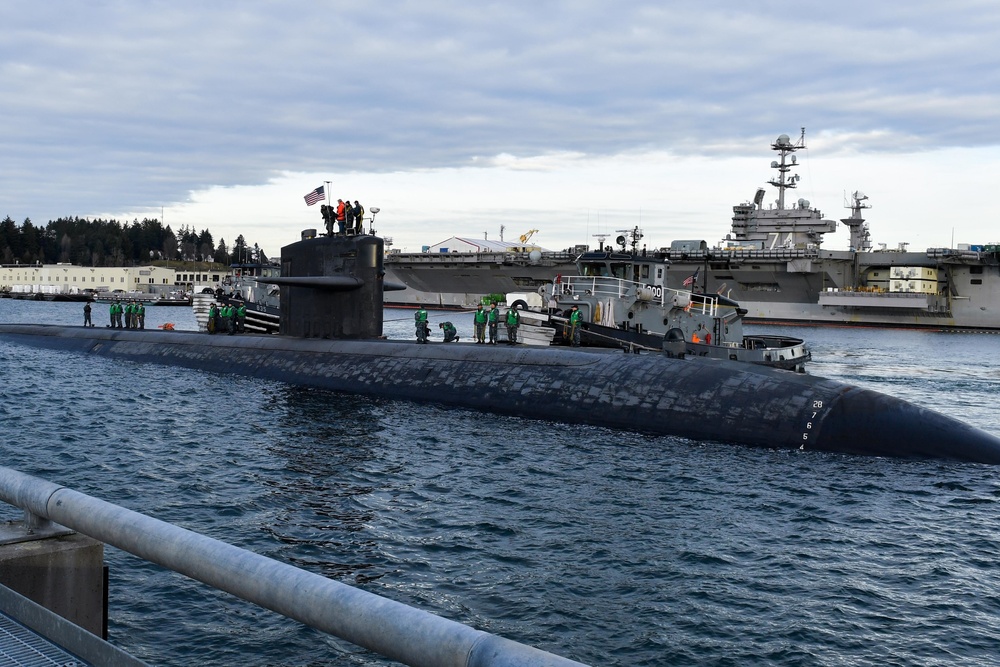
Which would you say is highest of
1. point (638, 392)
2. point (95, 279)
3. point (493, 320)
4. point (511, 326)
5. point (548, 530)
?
point (95, 279)

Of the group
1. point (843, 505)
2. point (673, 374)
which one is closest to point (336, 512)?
point (843, 505)

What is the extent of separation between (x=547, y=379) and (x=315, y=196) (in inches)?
542

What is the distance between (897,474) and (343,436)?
11.3 metres

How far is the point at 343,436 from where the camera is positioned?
19.9 m

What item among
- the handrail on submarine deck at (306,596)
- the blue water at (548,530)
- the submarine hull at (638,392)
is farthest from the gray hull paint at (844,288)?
the handrail on submarine deck at (306,596)

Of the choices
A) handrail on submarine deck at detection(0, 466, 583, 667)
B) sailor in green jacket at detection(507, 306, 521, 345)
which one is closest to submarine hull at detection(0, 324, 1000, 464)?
sailor in green jacket at detection(507, 306, 521, 345)

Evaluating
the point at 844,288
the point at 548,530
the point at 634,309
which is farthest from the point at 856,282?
the point at 548,530

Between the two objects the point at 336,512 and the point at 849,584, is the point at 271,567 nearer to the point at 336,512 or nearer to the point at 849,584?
the point at 849,584

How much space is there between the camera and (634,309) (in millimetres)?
32938

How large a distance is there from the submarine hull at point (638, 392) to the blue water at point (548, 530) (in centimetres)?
48

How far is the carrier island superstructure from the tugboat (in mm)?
41289

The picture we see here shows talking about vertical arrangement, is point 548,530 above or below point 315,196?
below

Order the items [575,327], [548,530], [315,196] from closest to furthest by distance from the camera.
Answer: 1. [548,530]
2. [575,327]
3. [315,196]

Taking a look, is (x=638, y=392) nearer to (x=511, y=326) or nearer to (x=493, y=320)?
(x=511, y=326)
